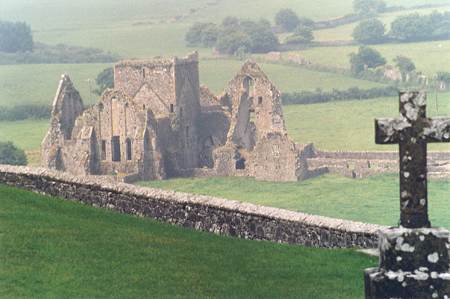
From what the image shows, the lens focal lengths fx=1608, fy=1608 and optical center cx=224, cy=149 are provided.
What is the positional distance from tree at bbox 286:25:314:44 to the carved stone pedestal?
94.1 meters

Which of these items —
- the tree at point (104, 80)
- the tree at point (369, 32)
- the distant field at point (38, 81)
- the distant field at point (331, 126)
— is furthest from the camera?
the tree at point (369, 32)

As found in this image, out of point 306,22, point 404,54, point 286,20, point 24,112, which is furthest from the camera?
point 286,20

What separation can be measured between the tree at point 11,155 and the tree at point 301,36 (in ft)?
88.7

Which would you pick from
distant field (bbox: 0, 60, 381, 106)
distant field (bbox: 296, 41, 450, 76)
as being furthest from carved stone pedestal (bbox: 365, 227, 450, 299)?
distant field (bbox: 296, 41, 450, 76)

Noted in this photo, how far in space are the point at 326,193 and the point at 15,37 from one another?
38.0 m

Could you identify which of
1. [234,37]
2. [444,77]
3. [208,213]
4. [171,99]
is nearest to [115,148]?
[171,99]

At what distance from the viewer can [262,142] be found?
8075cm

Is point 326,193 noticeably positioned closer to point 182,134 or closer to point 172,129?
point 182,134

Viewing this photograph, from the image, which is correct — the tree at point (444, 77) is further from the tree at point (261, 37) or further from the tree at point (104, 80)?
the tree at point (104, 80)

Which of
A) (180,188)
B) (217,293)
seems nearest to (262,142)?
(180,188)

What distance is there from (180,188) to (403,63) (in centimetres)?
2737

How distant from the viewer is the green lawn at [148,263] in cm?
1472

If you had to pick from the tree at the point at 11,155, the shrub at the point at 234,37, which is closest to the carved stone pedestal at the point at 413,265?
the tree at the point at 11,155

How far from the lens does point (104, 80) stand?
9556cm
